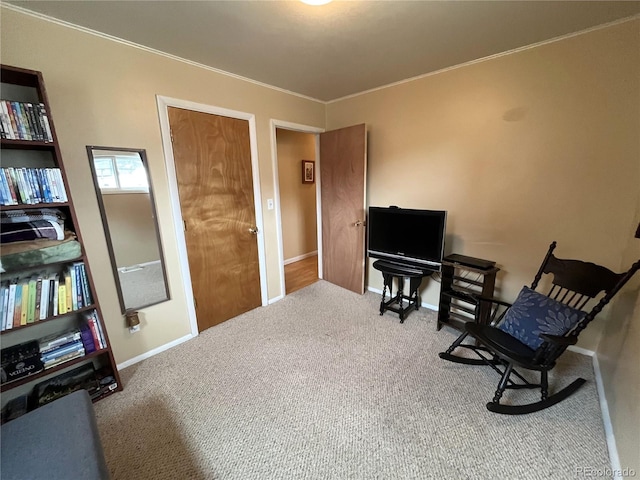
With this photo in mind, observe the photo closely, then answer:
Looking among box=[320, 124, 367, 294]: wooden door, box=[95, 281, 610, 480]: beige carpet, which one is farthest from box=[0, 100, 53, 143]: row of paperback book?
box=[320, 124, 367, 294]: wooden door

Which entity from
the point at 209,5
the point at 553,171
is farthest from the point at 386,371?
the point at 209,5

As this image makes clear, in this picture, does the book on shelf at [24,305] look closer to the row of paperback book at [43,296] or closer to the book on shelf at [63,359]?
the row of paperback book at [43,296]

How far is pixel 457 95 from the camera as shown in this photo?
224 centimetres

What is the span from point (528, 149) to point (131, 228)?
3103mm

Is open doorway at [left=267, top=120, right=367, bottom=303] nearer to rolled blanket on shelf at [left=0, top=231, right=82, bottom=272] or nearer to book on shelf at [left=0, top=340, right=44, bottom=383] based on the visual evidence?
rolled blanket on shelf at [left=0, top=231, right=82, bottom=272]

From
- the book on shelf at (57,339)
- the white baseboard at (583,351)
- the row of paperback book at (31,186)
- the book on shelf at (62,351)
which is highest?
the row of paperback book at (31,186)

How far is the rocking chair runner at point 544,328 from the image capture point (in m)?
1.44

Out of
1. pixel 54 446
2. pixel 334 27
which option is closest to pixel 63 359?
pixel 54 446

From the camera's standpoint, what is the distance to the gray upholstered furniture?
88cm

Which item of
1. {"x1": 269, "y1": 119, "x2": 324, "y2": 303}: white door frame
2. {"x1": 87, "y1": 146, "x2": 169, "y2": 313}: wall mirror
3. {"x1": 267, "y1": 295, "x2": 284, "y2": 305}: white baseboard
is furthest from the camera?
{"x1": 267, "y1": 295, "x2": 284, "y2": 305}: white baseboard

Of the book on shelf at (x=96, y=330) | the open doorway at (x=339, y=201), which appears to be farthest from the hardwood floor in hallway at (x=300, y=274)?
the book on shelf at (x=96, y=330)

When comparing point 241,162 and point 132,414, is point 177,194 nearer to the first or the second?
point 241,162

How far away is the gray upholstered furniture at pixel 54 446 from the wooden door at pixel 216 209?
1.28 metres

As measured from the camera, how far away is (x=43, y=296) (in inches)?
56.6
